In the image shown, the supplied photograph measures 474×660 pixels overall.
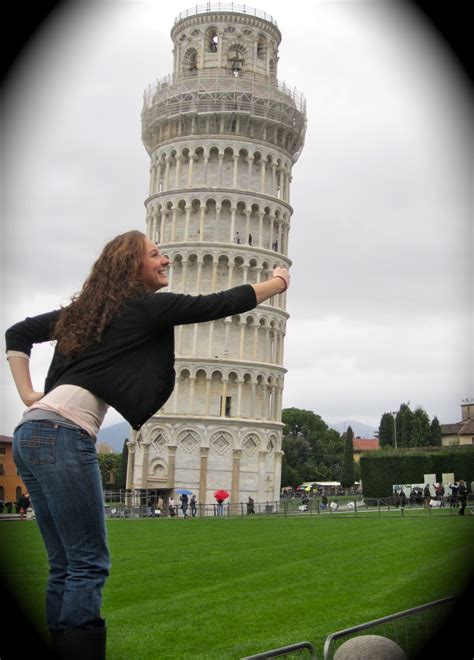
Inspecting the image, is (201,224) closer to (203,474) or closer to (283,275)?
(203,474)

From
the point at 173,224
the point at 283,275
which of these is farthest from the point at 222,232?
the point at 283,275

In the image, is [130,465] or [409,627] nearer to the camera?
[409,627]

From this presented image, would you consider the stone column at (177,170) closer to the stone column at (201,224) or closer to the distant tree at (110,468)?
the stone column at (201,224)

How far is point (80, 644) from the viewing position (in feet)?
10.8

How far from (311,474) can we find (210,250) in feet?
154

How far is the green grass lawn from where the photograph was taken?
5801 mm

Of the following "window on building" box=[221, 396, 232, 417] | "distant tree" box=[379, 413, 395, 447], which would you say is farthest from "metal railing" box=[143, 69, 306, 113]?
"distant tree" box=[379, 413, 395, 447]

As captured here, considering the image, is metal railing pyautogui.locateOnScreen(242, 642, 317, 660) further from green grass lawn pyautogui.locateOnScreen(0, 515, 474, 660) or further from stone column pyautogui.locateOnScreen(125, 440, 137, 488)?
stone column pyautogui.locateOnScreen(125, 440, 137, 488)

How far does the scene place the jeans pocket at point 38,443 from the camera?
3.41 m

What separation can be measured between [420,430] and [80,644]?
76.1 meters

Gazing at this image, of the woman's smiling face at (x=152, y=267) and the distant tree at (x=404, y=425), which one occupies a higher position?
the distant tree at (x=404, y=425)

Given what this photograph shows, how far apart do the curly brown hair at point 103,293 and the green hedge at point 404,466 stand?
53231mm

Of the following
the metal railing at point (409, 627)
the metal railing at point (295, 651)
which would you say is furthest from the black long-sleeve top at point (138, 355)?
the metal railing at point (409, 627)

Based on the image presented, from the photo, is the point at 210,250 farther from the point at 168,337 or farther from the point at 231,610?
the point at 168,337
